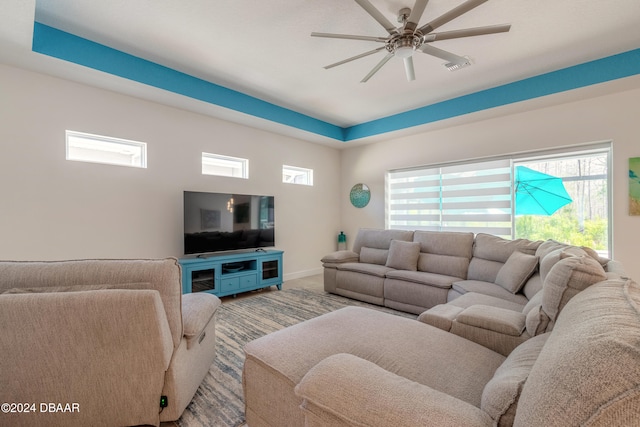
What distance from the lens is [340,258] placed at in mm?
4145

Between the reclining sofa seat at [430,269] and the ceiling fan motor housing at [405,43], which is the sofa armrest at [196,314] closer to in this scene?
the reclining sofa seat at [430,269]

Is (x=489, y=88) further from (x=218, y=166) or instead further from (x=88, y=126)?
(x=88, y=126)

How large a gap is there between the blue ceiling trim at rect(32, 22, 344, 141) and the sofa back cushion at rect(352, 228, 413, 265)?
2129 mm

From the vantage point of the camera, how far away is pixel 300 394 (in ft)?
3.00

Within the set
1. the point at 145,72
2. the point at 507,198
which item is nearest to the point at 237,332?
the point at 145,72

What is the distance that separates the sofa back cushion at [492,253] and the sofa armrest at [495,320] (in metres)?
1.50

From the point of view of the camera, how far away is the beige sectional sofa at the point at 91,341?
1.17m

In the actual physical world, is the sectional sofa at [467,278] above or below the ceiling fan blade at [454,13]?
below

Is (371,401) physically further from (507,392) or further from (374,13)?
(374,13)

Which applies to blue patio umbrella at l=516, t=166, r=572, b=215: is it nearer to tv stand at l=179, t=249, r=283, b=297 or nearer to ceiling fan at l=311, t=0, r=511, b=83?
ceiling fan at l=311, t=0, r=511, b=83

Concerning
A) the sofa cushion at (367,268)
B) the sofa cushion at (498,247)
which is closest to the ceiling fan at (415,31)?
the sofa cushion at (498,247)

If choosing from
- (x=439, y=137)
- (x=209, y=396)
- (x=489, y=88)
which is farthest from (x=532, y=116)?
(x=209, y=396)

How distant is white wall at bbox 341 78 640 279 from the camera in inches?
123

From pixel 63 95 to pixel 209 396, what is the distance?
3.32 metres
